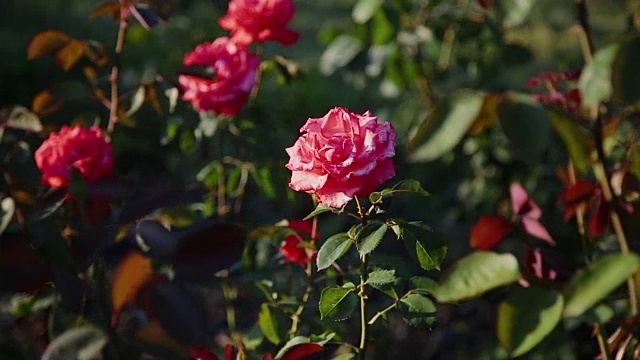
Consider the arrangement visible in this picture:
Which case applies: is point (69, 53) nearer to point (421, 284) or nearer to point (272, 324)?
point (272, 324)

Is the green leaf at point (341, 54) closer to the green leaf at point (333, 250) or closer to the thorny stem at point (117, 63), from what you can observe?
the thorny stem at point (117, 63)

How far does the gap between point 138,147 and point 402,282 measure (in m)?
2.59

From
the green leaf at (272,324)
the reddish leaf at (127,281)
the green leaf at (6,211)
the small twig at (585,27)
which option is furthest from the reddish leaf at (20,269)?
the small twig at (585,27)

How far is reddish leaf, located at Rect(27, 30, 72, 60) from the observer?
1.72 m

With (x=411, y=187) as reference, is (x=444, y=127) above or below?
above

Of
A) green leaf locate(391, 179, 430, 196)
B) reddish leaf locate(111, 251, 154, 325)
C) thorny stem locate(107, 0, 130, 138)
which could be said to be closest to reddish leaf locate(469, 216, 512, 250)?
green leaf locate(391, 179, 430, 196)

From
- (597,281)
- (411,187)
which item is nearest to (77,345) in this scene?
(411,187)

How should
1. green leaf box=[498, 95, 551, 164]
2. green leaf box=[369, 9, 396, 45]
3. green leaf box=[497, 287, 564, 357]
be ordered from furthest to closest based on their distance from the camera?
green leaf box=[369, 9, 396, 45]
green leaf box=[497, 287, 564, 357]
green leaf box=[498, 95, 551, 164]

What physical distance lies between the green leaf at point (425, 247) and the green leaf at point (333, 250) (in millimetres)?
77

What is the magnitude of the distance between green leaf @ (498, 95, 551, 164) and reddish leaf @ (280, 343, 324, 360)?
0.38 metres

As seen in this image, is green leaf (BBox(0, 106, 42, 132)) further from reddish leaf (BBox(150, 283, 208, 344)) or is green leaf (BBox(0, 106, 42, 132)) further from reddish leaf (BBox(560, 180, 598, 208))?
reddish leaf (BBox(560, 180, 598, 208))

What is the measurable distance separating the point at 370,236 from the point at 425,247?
0.26ft

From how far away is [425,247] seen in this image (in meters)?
1.16

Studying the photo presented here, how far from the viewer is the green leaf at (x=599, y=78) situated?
1.20m
